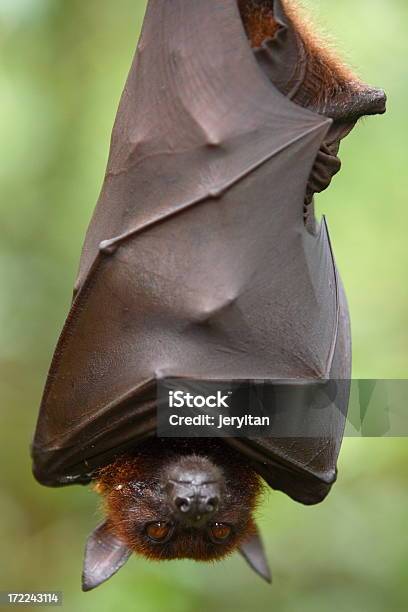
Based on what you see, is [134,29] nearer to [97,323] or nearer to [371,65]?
[371,65]

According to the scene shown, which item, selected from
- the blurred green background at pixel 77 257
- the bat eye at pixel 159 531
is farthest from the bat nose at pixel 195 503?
the blurred green background at pixel 77 257

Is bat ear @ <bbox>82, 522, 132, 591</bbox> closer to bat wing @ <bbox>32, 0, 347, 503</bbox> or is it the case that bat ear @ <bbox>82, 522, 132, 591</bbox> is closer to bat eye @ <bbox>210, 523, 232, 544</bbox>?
bat eye @ <bbox>210, 523, 232, 544</bbox>

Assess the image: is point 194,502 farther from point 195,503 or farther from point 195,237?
point 195,237

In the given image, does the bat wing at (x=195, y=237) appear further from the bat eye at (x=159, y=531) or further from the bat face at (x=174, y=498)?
the bat eye at (x=159, y=531)

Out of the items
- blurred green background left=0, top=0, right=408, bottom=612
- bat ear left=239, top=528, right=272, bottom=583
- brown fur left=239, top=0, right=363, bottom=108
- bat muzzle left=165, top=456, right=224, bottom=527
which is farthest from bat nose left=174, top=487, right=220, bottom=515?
brown fur left=239, top=0, right=363, bottom=108

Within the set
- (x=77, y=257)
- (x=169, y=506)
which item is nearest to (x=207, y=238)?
(x=169, y=506)

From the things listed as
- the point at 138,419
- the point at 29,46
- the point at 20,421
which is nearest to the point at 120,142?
the point at 138,419
